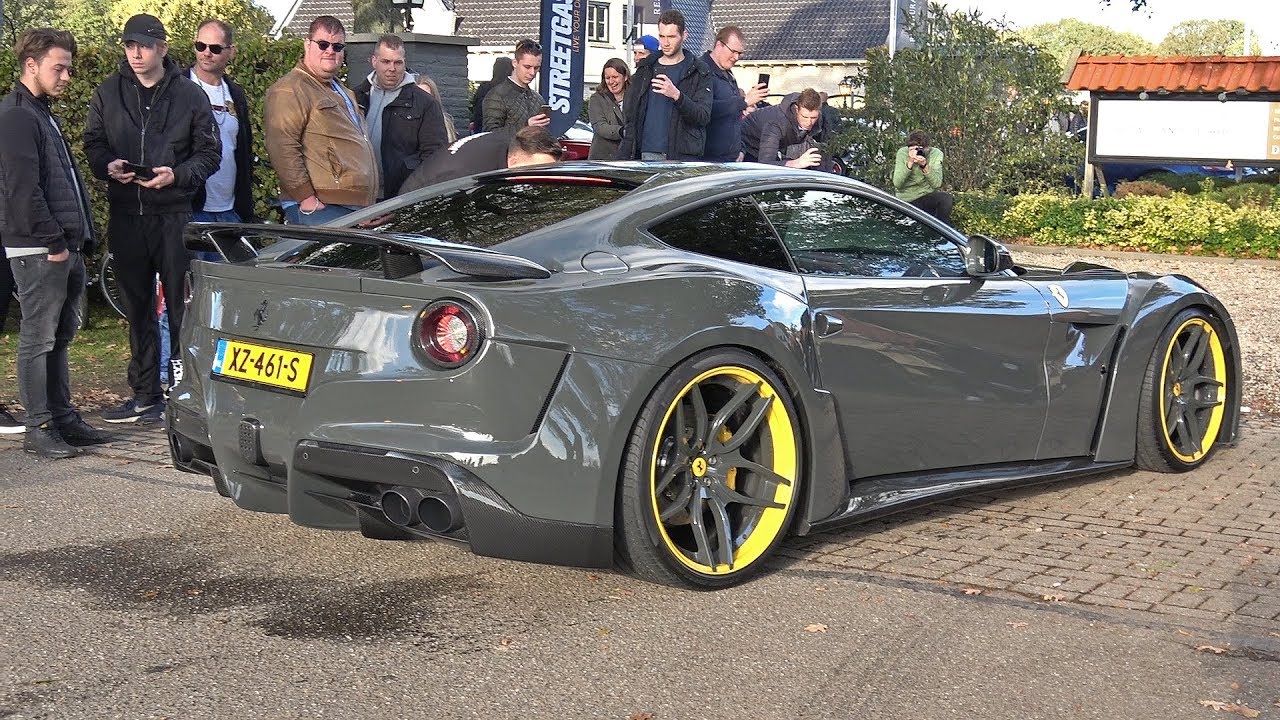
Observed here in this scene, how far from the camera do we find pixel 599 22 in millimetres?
59625

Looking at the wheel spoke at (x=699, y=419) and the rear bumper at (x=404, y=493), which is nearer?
the rear bumper at (x=404, y=493)

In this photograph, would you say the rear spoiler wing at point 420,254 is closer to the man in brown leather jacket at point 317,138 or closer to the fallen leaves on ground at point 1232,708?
the fallen leaves on ground at point 1232,708

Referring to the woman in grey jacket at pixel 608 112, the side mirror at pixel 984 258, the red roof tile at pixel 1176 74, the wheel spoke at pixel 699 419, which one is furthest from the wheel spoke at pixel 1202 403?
the red roof tile at pixel 1176 74

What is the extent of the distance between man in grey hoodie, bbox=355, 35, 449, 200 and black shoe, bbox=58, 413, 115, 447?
252 cm

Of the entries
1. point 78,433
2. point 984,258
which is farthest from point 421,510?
point 78,433

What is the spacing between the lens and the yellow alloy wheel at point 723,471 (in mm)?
4719

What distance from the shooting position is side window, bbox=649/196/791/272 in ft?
16.5

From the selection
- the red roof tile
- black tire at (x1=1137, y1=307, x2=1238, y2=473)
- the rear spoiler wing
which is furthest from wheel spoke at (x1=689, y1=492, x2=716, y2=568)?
the red roof tile

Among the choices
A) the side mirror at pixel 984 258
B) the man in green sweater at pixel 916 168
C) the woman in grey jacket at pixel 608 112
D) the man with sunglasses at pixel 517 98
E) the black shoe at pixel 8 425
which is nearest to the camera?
the side mirror at pixel 984 258

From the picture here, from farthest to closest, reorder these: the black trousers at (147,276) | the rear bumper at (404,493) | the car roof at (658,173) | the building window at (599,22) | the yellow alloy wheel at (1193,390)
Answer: the building window at (599,22)
the black trousers at (147,276)
the yellow alloy wheel at (1193,390)
the car roof at (658,173)
the rear bumper at (404,493)

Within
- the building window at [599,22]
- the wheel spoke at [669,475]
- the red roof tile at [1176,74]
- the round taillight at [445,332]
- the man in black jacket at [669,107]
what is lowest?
the wheel spoke at [669,475]

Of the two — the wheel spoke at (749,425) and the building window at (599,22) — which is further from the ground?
the building window at (599,22)

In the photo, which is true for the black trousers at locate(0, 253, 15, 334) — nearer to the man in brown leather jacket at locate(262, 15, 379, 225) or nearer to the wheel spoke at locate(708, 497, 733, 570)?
the man in brown leather jacket at locate(262, 15, 379, 225)

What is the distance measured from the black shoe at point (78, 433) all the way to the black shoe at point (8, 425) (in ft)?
0.93
